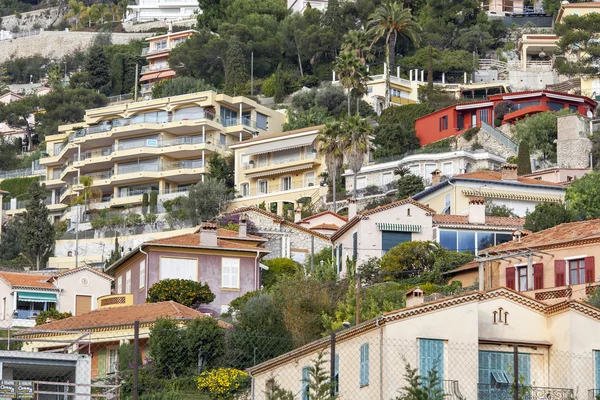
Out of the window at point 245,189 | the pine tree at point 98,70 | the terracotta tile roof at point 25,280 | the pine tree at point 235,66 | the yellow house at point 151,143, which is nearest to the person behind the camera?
the terracotta tile roof at point 25,280

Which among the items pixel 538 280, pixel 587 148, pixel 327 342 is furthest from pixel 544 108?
pixel 327 342

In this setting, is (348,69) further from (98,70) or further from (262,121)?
(98,70)

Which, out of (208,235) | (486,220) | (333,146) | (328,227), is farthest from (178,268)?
(333,146)

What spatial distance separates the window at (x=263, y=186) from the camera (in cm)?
9506

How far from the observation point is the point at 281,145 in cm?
9544

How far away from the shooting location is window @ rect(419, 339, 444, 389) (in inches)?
1144

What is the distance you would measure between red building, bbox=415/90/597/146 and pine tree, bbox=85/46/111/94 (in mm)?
50262

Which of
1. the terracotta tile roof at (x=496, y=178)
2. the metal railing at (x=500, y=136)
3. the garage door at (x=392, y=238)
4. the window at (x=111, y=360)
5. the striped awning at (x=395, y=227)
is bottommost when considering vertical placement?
the window at (x=111, y=360)

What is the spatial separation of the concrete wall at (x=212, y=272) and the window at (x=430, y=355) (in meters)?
27.1

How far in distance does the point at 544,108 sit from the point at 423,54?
2538 cm

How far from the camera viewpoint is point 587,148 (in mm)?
84188

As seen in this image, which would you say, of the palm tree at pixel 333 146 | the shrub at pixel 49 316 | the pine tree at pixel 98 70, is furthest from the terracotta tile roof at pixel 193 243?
the pine tree at pixel 98 70

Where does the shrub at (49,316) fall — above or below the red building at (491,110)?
below

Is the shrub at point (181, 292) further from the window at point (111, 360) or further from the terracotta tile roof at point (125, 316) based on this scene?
the window at point (111, 360)
